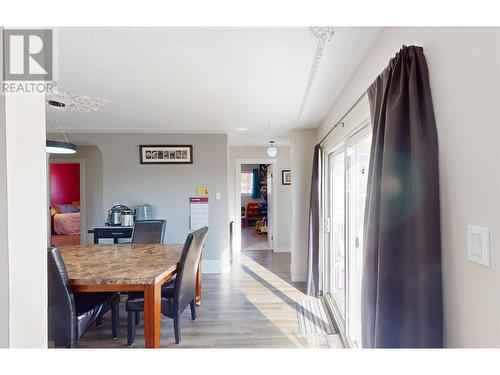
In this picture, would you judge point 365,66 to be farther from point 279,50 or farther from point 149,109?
point 149,109

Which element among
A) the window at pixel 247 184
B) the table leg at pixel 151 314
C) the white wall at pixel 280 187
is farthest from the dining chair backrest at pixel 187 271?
the window at pixel 247 184

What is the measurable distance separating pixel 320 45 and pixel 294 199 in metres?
2.52

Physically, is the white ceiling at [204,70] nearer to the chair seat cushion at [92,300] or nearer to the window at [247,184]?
the chair seat cushion at [92,300]

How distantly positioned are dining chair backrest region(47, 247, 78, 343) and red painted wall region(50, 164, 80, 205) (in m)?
7.40

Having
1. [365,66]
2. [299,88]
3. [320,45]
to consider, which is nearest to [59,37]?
[320,45]

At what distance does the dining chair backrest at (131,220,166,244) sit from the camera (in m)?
3.14

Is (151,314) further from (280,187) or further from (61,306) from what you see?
(280,187)

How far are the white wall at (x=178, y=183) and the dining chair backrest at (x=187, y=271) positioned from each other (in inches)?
68.0

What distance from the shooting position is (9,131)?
2.20 ft

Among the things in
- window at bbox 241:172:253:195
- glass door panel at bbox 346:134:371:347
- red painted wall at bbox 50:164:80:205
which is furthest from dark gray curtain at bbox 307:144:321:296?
red painted wall at bbox 50:164:80:205

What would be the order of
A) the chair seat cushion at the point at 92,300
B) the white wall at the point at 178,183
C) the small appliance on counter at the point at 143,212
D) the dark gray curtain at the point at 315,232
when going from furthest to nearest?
the white wall at the point at 178,183, the small appliance on counter at the point at 143,212, the dark gray curtain at the point at 315,232, the chair seat cushion at the point at 92,300

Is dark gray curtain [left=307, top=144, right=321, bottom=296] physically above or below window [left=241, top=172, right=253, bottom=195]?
below

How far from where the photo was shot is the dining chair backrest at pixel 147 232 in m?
3.14

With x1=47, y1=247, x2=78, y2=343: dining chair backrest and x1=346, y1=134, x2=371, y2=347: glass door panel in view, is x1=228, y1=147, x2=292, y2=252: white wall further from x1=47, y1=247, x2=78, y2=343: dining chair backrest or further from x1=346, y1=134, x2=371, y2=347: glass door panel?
x1=47, y1=247, x2=78, y2=343: dining chair backrest
